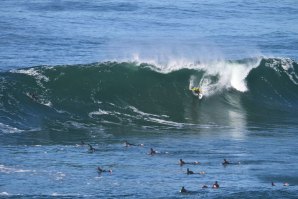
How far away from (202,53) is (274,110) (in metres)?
12.2

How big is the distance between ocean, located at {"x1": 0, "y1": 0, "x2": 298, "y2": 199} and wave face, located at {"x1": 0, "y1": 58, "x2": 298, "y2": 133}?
7cm

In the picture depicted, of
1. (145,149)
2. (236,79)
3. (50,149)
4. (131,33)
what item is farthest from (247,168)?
(131,33)

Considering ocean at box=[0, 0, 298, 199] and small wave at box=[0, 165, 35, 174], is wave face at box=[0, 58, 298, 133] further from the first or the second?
small wave at box=[0, 165, 35, 174]

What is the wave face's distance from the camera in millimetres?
54781

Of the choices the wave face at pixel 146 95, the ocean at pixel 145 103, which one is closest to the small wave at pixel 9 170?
the ocean at pixel 145 103

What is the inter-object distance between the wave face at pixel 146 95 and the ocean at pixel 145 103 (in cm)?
7

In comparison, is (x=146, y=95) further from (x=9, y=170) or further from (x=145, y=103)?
(x=9, y=170)

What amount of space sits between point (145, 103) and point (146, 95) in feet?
4.27

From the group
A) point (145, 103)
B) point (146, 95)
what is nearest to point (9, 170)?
point (145, 103)

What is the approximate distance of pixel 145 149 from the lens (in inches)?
1901

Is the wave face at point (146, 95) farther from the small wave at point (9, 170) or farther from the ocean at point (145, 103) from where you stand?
the small wave at point (9, 170)

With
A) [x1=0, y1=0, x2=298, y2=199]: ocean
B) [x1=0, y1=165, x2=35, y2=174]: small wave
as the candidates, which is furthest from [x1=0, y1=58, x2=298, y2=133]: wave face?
[x1=0, y1=165, x2=35, y2=174]: small wave

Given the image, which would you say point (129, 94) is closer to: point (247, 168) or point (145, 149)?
point (145, 149)

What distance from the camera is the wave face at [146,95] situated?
54.8 meters
